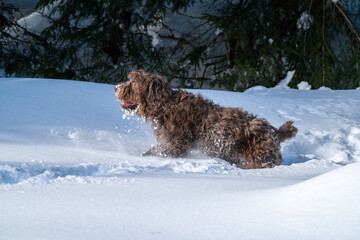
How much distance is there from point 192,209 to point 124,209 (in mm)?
352

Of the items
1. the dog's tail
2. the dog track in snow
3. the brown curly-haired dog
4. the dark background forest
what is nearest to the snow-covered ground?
the dog track in snow

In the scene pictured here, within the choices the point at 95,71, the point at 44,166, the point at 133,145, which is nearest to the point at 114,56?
the point at 95,71

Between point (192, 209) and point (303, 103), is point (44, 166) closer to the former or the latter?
point (192, 209)

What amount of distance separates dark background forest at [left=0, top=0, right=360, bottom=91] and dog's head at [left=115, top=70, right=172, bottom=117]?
6146 millimetres

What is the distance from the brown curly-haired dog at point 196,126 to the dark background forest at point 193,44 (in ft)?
20.3

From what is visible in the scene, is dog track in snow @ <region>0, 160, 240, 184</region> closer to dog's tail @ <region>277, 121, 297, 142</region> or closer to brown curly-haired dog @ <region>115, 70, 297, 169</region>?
brown curly-haired dog @ <region>115, 70, 297, 169</region>

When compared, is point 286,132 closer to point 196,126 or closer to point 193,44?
point 196,126

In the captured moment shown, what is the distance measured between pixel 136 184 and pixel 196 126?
181 centimetres

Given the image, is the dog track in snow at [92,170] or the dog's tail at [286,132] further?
the dog's tail at [286,132]

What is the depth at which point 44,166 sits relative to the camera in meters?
3.21

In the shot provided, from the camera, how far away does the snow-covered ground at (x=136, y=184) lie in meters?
1.80

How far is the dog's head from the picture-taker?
4.37m

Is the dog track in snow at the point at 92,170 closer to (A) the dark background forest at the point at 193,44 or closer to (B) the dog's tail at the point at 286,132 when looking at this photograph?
(B) the dog's tail at the point at 286,132

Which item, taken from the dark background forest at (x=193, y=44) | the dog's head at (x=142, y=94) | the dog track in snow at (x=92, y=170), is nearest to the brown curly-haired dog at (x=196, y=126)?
the dog's head at (x=142, y=94)
